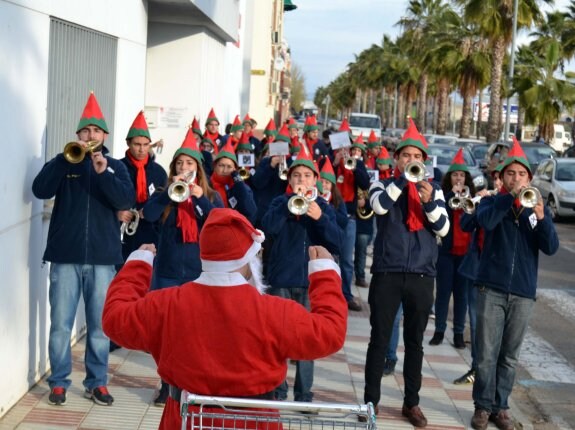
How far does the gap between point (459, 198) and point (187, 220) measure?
130 inches

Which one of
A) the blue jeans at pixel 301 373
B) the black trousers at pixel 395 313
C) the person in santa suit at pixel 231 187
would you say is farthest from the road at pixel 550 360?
the person in santa suit at pixel 231 187

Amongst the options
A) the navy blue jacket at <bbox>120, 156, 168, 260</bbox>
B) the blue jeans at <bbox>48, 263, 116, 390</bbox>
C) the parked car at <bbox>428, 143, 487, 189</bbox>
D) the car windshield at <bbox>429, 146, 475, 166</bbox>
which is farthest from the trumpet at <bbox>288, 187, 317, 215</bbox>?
the car windshield at <bbox>429, 146, 475, 166</bbox>

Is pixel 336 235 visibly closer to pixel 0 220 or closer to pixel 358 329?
pixel 0 220

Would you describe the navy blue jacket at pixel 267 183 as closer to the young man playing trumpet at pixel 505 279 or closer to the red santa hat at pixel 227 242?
the young man playing trumpet at pixel 505 279

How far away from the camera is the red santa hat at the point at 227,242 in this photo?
11.2 feet

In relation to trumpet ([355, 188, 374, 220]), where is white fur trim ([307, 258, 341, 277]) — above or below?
above

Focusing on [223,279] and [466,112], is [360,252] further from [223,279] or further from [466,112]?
[466,112]

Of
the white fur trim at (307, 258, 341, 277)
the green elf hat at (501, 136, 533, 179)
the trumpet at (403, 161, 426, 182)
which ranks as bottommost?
the white fur trim at (307, 258, 341, 277)

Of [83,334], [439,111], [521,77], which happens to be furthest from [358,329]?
[439,111]

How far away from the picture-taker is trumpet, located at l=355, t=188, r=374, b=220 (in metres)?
12.0

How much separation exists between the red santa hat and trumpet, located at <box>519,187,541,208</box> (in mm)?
3612

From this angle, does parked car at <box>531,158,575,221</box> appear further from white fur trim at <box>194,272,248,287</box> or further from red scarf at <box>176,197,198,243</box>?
white fur trim at <box>194,272,248,287</box>

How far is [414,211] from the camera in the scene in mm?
→ 6953

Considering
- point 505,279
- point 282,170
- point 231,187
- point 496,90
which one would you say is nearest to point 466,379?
point 505,279
